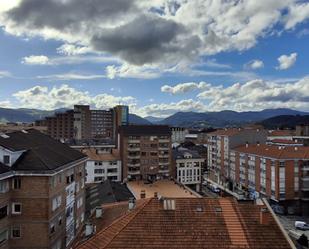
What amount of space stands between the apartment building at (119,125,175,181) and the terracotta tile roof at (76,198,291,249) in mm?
70378

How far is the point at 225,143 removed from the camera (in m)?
117

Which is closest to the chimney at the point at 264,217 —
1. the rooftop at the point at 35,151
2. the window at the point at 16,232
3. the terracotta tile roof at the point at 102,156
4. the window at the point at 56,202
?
the rooftop at the point at 35,151

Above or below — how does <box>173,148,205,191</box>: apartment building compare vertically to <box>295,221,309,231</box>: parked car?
above

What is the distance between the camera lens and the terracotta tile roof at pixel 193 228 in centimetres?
2147

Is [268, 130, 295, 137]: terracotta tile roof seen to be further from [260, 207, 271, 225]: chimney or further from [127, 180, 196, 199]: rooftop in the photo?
[260, 207, 271, 225]: chimney

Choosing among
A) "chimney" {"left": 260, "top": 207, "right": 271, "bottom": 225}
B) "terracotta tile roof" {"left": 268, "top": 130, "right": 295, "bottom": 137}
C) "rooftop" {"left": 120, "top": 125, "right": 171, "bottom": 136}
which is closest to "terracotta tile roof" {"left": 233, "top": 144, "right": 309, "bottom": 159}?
"rooftop" {"left": 120, "top": 125, "right": 171, "bottom": 136}

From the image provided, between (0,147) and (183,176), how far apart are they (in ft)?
232

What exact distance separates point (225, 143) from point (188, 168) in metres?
19.6

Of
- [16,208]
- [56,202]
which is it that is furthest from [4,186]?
[56,202]

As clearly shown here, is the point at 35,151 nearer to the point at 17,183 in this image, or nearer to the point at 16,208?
the point at 17,183

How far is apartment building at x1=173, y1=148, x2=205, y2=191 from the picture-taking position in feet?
332

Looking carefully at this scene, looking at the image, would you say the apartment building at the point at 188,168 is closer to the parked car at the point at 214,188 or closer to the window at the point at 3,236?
the parked car at the point at 214,188

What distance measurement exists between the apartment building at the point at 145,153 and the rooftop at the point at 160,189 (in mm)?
5379

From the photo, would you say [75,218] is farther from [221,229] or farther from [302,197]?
[302,197]
